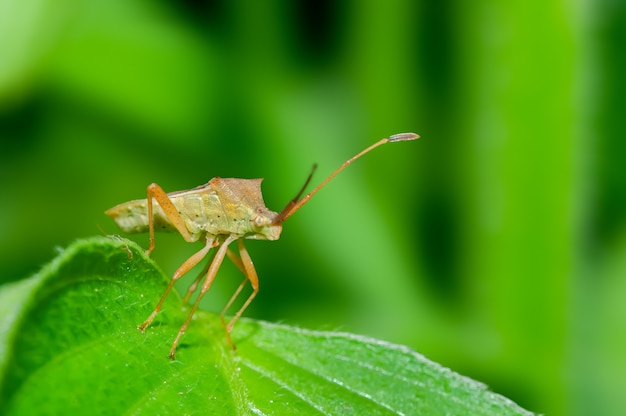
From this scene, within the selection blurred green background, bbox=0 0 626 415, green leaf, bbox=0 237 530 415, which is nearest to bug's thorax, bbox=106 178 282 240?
green leaf, bbox=0 237 530 415

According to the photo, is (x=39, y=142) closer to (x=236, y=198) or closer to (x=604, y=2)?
(x=236, y=198)

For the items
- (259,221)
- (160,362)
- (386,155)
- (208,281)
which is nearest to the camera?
(160,362)

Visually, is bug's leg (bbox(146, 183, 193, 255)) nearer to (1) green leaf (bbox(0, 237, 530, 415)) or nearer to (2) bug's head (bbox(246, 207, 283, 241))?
(2) bug's head (bbox(246, 207, 283, 241))

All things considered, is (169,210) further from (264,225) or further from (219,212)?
(264,225)

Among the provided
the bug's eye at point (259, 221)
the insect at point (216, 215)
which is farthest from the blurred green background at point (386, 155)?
the bug's eye at point (259, 221)

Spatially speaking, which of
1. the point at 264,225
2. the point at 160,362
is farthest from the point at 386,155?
the point at 160,362

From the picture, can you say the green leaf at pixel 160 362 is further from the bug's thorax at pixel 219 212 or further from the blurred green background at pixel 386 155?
the blurred green background at pixel 386 155
